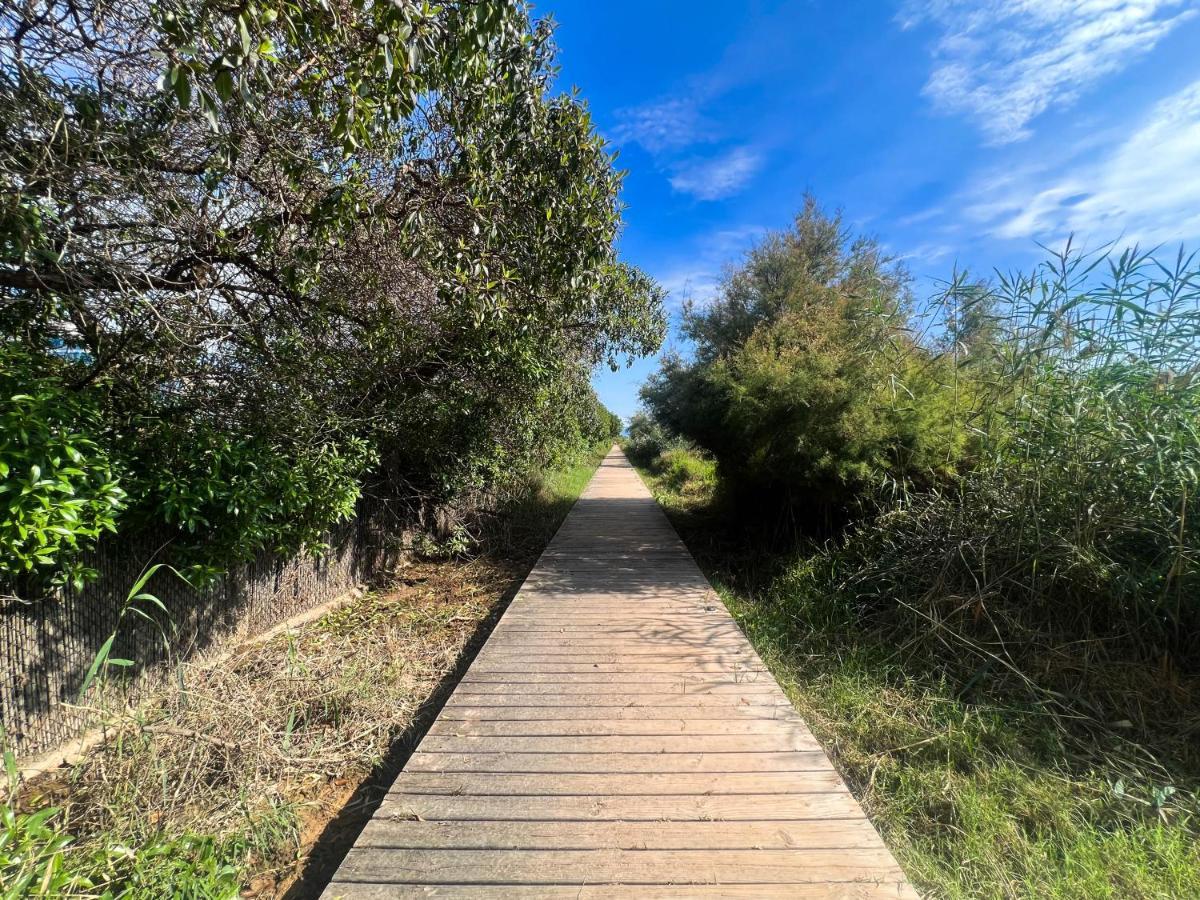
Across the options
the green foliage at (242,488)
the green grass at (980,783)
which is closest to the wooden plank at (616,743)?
the green grass at (980,783)

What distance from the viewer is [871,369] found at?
18.9ft

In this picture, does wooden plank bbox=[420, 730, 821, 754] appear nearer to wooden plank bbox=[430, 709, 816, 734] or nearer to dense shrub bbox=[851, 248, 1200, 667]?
wooden plank bbox=[430, 709, 816, 734]

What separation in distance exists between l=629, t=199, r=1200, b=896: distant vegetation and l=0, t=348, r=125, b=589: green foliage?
3843 millimetres

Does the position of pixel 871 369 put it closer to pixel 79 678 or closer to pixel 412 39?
pixel 412 39

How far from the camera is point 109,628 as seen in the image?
304 centimetres

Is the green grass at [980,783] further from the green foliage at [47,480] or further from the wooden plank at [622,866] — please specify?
the green foliage at [47,480]

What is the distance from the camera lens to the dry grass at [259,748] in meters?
2.20

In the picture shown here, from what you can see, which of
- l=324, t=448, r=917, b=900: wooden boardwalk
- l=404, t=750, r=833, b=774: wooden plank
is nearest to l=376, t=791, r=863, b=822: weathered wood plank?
l=324, t=448, r=917, b=900: wooden boardwalk

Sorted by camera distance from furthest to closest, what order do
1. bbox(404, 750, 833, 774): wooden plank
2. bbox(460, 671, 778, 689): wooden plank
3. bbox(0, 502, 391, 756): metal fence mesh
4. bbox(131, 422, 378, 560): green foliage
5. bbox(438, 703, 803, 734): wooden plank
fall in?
1. bbox(460, 671, 778, 689): wooden plank
2. bbox(131, 422, 378, 560): green foliage
3. bbox(438, 703, 803, 734): wooden plank
4. bbox(0, 502, 391, 756): metal fence mesh
5. bbox(404, 750, 833, 774): wooden plank

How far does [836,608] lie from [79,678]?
5369mm

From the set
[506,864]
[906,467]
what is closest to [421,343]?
[506,864]

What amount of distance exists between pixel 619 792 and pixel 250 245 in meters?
4.07

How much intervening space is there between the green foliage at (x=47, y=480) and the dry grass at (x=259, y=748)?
0.83m

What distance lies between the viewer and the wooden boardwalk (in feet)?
6.07
